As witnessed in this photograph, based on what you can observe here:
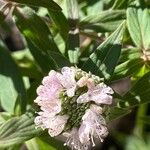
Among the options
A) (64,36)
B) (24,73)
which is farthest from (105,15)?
(24,73)

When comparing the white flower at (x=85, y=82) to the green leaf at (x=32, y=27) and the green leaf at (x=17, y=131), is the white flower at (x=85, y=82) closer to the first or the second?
the green leaf at (x=17, y=131)

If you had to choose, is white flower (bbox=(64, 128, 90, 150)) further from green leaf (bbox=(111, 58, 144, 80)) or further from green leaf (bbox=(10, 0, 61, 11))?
green leaf (bbox=(10, 0, 61, 11))

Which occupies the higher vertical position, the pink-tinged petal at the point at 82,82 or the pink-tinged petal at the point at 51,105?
the pink-tinged petal at the point at 82,82

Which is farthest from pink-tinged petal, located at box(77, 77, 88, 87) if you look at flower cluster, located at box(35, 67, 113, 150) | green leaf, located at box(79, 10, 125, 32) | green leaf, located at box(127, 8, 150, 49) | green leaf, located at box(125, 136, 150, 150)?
green leaf, located at box(125, 136, 150, 150)

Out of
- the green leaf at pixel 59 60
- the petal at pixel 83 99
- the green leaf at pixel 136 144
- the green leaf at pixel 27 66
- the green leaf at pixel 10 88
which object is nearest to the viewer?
the petal at pixel 83 99

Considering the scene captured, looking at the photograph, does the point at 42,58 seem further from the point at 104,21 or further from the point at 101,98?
the point at 101,98

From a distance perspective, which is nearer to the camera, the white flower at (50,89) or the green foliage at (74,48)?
the white flower at (50,89)

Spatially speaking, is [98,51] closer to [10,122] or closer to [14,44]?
[10,122]

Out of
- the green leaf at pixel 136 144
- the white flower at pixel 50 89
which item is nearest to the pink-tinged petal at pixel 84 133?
the white flower at pixel 50 89
